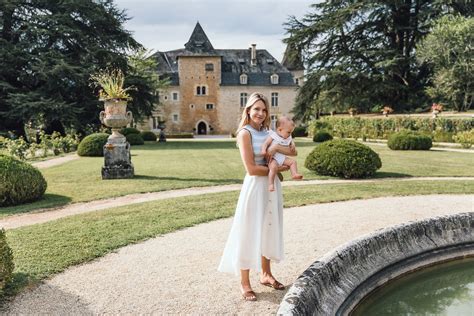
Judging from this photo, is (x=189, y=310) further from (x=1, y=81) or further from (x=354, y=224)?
(x=1, y=81)

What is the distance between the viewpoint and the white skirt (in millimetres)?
3393

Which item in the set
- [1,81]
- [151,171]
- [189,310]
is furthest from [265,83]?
[189,310]

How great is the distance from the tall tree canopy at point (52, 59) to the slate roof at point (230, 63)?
16675mm

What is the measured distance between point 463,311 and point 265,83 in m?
42.2

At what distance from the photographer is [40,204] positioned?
8125mm

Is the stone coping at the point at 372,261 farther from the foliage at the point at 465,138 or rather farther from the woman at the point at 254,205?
the foliage at the point at 465,138

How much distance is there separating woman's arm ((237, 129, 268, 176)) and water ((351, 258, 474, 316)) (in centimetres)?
153

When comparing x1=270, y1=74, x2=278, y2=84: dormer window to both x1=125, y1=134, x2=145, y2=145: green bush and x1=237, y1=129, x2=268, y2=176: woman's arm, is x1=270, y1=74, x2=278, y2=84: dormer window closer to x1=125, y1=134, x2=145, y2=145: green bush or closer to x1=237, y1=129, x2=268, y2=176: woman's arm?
x1=125, y1=134, x2=145, y2=145: green bush

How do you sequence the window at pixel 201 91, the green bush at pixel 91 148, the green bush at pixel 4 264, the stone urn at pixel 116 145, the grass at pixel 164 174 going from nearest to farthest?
the green bush at pixel 4 264, the grass at pixel 164 174, the stone urn at pixel 116 145, the green bush at pixel 91 148, the window at pixel 201 91

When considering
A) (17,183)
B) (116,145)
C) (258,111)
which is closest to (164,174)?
(116,145)

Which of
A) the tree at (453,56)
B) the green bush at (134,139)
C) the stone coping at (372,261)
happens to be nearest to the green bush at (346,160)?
the stone coping at (372,261)

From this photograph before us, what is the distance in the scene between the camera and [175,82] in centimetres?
4438

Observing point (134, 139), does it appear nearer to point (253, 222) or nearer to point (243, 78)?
point (243, 78)

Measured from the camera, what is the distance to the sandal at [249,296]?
135 inches
